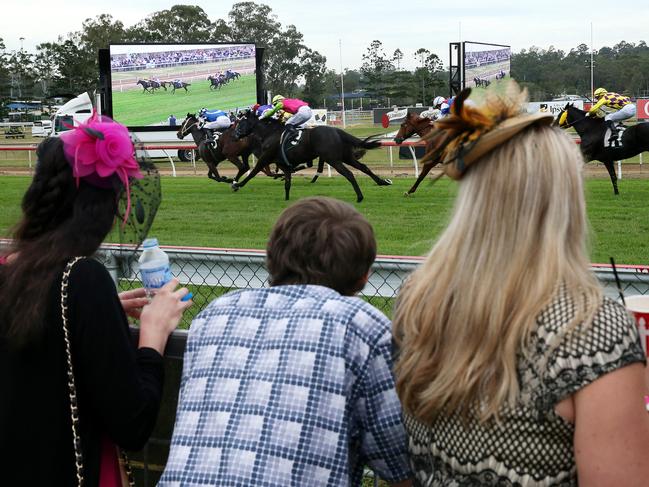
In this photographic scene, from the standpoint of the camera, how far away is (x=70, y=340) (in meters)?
1.93

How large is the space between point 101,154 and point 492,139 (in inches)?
36.7

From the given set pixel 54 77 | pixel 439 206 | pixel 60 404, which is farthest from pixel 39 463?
pixel 54 77

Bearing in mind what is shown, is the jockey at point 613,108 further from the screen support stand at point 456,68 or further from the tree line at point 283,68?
the tree line at point 283,68

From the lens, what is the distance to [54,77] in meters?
57.8

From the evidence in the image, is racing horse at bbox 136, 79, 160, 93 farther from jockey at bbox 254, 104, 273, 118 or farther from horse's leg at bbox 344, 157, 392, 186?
horse's leg at bbox 344, 157, 392, 186

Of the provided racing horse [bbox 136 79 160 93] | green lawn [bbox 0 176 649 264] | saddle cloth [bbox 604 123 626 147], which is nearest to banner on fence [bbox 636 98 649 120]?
green lawn [bbox 0 176 649 264]

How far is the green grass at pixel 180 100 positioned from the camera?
31.7 meters

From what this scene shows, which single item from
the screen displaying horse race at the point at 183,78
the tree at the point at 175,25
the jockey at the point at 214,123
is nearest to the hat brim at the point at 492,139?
the jockey at the point at 214,123

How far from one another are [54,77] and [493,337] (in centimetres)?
5995

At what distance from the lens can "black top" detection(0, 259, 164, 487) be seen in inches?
75.4

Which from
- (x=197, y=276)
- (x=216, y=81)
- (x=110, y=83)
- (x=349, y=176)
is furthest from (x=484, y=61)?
(x=197, y=276)

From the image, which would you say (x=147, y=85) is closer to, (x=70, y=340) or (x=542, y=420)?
(x=70, y=340)

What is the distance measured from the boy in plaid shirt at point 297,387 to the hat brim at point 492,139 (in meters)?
0.33

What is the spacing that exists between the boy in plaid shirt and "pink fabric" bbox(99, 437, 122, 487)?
0.29m
